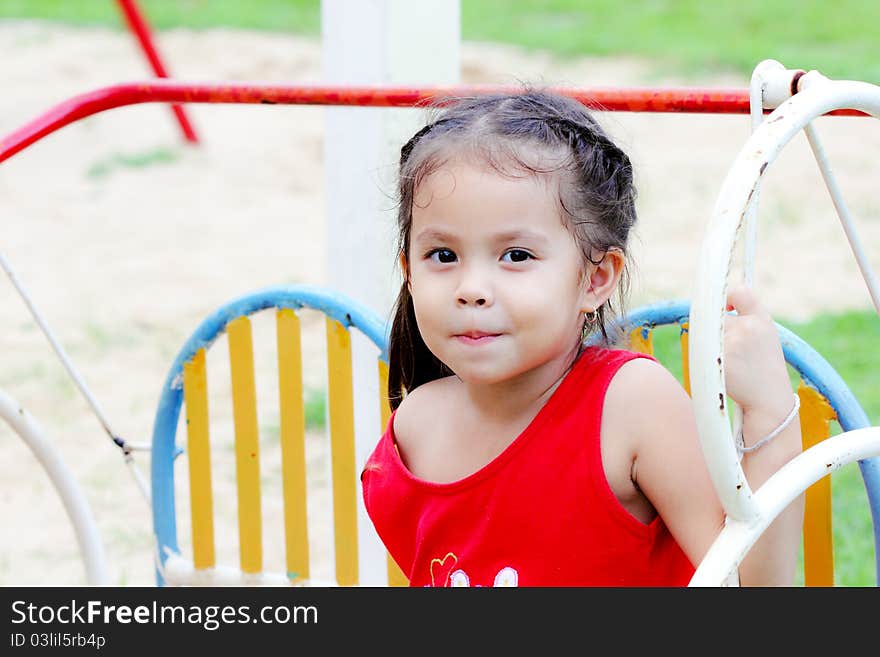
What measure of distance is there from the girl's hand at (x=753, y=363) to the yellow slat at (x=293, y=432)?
905 millimetres

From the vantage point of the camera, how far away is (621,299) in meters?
1.51

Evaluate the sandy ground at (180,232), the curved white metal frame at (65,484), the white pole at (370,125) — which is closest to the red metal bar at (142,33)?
the sandy ground at (180,232)

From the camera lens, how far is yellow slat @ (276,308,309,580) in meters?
2.01

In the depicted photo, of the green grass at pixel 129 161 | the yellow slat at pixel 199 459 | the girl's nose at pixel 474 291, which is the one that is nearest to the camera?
the girl's nose at pixel 474 291

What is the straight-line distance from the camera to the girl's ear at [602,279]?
4.58 ft

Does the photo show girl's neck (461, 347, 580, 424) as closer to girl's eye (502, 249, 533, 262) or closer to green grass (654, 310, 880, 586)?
girl's eye (502, 249, 533, 262)

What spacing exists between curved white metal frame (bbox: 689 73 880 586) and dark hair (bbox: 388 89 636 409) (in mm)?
246

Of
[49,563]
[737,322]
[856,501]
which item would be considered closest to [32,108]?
[49,563]

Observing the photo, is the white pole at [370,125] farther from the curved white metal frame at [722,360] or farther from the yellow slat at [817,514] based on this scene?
the curved white metal frame at [722,360]

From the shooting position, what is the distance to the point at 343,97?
6.00 ft

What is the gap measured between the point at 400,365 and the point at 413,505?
22 cm

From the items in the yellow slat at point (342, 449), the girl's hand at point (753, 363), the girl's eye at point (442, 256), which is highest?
the yellow slat at point (342, 449)
